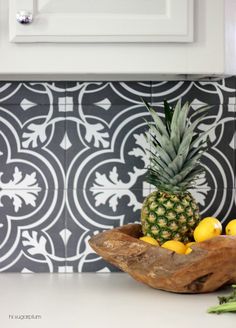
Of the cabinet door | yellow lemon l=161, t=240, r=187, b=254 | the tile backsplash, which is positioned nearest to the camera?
the cabinet door

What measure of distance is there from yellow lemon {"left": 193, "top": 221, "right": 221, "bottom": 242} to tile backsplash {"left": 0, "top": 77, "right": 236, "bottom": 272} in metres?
0.30

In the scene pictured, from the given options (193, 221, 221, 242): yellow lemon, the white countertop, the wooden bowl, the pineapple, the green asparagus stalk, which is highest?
the pineapple

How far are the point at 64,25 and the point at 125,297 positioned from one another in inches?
27.0

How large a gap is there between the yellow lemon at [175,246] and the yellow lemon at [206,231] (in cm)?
5

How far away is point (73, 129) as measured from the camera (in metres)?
1.93

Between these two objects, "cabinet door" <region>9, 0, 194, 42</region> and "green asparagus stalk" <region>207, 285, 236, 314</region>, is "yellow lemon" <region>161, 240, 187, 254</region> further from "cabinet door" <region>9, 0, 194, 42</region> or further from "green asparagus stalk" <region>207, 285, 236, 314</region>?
"cabinet door" <region>9, 0, 194, 42</region>

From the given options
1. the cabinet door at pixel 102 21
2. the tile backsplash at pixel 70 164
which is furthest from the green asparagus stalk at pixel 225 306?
the cabinet door at pixel 102 21

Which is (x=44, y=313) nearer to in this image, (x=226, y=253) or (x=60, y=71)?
(x=226, y=253)

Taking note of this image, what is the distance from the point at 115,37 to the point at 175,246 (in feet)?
1.79

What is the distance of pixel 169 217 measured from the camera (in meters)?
1.69

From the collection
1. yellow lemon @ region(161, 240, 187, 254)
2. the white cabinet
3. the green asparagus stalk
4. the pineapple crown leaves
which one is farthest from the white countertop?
the white cabinet

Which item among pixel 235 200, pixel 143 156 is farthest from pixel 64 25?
pixel 235 200

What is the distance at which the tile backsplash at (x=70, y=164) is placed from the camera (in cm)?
192

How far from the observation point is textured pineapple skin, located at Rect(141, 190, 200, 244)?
1692 mm
